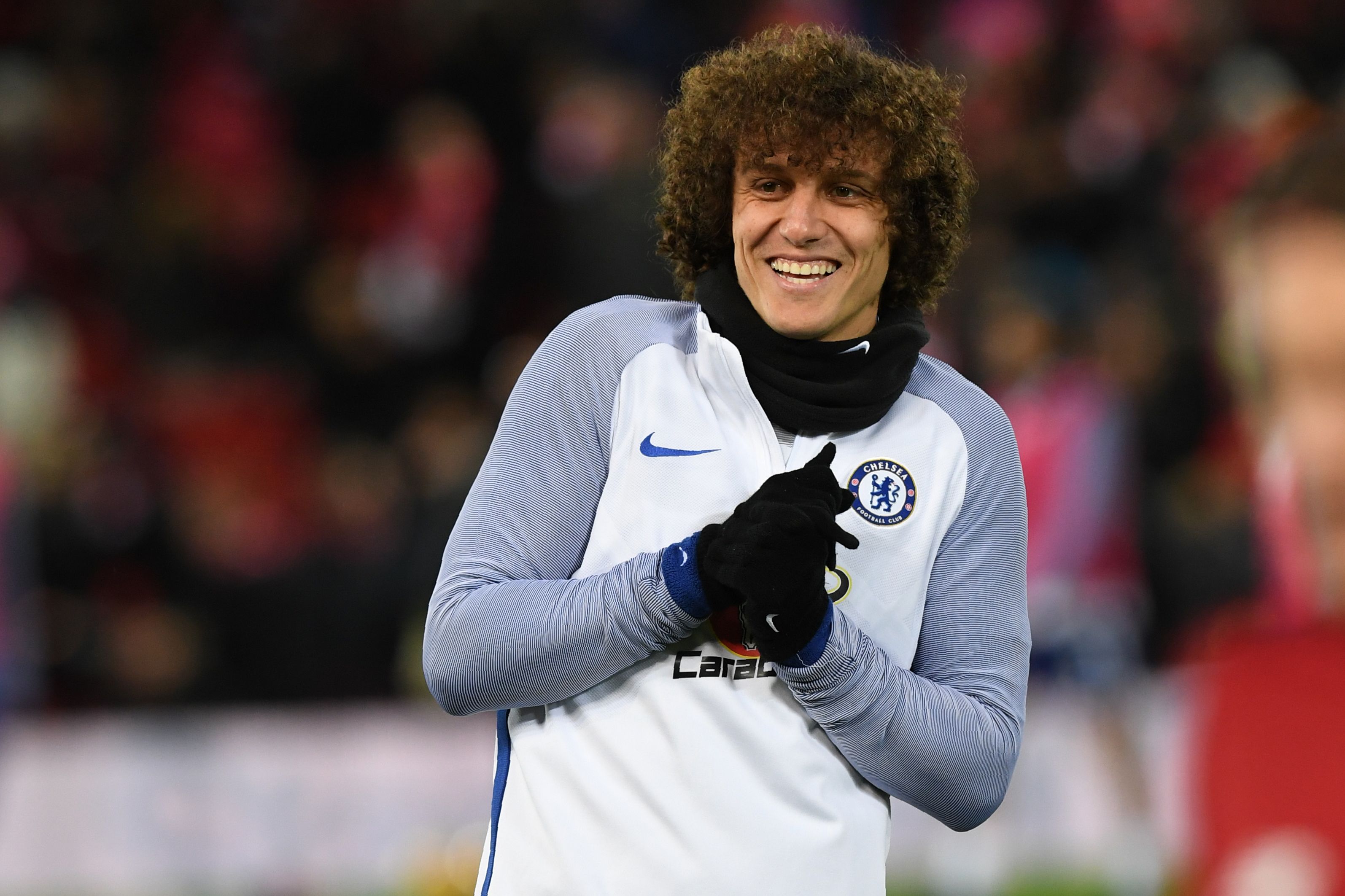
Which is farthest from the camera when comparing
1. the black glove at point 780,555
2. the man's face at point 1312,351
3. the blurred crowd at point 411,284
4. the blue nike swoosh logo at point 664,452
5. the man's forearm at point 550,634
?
the blurred crowd at point 411,284

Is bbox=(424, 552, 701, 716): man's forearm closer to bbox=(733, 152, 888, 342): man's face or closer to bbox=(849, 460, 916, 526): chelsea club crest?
bbox=(849, 460, 916, 526): chelsea club crest

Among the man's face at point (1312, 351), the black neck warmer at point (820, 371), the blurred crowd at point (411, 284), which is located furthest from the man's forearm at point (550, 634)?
the blurred crowd at point (411, 284)

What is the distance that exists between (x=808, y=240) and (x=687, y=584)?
0.51 m

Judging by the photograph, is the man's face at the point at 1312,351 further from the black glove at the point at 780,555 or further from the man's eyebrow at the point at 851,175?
the man's eyebrow at the point at 851,175

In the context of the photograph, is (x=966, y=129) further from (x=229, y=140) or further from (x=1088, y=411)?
(x=229, y=140)

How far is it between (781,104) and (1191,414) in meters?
5.99

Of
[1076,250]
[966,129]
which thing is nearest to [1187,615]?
[1076,250]

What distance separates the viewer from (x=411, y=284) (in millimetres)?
8906

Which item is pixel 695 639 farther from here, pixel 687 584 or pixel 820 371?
pixel 820 371

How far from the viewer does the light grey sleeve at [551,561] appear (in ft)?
6.58

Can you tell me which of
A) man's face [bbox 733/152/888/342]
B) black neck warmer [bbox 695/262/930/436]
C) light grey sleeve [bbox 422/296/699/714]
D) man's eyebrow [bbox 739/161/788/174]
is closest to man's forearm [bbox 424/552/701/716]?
light grey sleeve [bbox 422/296/699/714]

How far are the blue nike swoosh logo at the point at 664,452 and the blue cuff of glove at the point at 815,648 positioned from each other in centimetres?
27

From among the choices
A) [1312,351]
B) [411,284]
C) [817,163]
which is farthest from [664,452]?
[411,284]

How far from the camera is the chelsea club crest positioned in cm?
215
